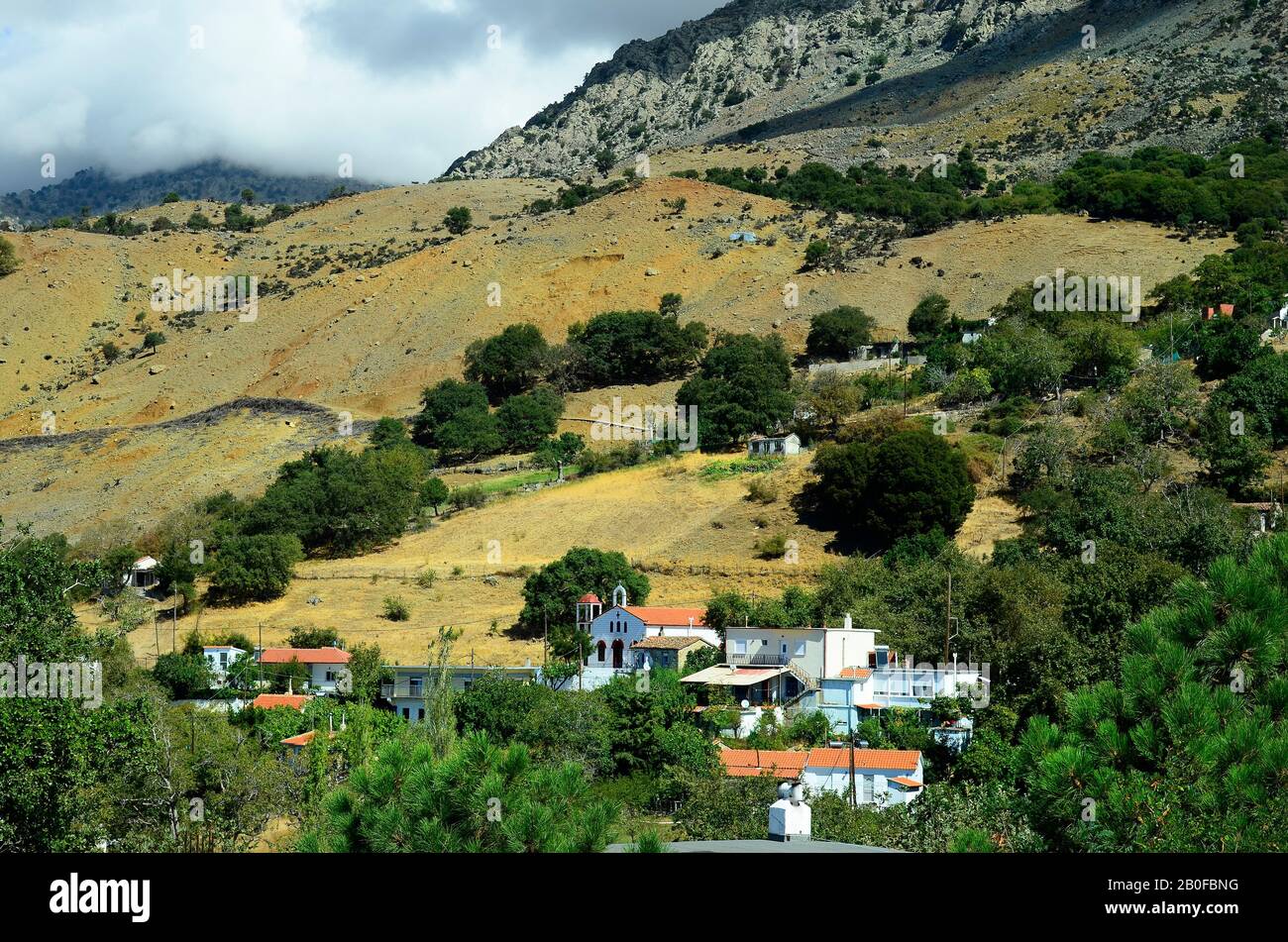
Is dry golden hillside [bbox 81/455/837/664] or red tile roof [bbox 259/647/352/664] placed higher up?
dry golden hillside [bbox 81/455/837/664]

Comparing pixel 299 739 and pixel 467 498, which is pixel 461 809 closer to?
pixel 299 739

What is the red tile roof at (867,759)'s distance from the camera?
29266 millimetres

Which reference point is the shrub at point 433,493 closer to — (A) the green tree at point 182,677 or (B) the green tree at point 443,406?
(B) the green tree at point 443,406

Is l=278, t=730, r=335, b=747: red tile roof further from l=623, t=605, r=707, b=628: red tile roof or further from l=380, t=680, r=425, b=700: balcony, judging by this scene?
l=623, t=605, r=707, b=628: red tile roof

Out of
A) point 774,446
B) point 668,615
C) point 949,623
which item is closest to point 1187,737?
point 949,623

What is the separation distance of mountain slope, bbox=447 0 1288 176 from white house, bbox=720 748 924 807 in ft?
294

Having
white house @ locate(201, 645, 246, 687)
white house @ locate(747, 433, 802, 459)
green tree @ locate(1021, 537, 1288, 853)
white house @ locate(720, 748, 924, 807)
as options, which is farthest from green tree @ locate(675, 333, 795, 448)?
green tree @ locate(1021, 537, 1288, 853)

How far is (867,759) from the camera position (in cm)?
2941

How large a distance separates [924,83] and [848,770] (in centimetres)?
12633

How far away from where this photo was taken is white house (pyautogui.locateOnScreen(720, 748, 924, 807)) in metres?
28.2

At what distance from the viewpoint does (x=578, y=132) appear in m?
180

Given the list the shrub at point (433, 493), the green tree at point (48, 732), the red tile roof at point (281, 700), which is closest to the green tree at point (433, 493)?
the shrub at point (433, 493)
